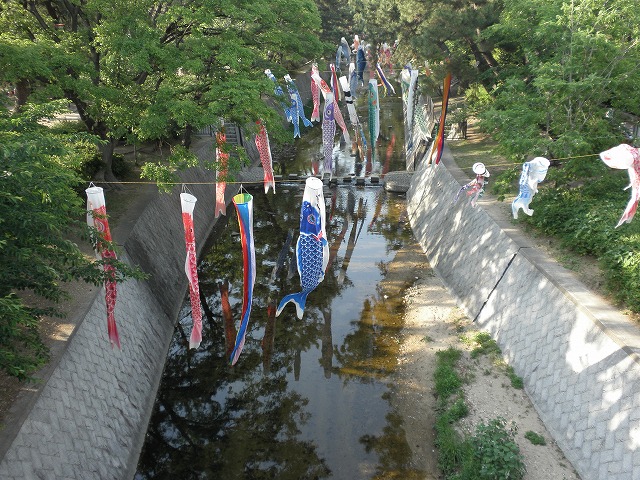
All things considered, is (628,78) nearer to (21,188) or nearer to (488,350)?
(488,350)

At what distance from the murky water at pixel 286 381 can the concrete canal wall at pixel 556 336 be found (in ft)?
9.41

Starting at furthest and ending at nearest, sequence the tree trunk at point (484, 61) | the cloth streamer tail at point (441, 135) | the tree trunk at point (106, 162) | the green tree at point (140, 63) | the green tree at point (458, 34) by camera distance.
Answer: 1. the tree trunk at point (484, 61)
2. the green tree at point (458, 34)
3. the tree trunk at point (106, 162)
4. the cloth streamer tail at point (441, 135)
5. the green tree at point (140, 63)

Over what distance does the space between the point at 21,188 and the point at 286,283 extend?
1021 cm

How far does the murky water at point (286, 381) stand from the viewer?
10062mm

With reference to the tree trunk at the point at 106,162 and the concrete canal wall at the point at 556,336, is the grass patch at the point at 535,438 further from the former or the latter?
the tree trunk at the point at 106,162

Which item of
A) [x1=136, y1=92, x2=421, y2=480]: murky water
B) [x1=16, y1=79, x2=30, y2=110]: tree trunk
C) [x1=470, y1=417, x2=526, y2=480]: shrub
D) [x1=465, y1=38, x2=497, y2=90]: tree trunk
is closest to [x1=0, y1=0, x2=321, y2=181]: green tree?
[x1=16, y1=79, x2=30, y2=110]: tree trunk

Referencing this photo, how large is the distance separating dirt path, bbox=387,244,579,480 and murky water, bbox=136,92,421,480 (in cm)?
38

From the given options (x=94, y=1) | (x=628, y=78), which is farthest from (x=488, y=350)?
(x=94, y=1)

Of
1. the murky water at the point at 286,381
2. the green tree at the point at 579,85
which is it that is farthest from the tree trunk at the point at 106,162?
the green tree at the point at 579,85

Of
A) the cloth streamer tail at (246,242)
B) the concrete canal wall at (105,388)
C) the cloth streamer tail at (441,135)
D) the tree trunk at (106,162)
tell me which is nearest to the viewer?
the concrete canal wall at (105,388)

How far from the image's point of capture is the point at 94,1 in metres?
13.1

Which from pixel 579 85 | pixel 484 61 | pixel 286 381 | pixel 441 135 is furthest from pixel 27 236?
pixel 484 61

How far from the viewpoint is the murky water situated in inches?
396

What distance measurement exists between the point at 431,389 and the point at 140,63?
1187 centimetres
